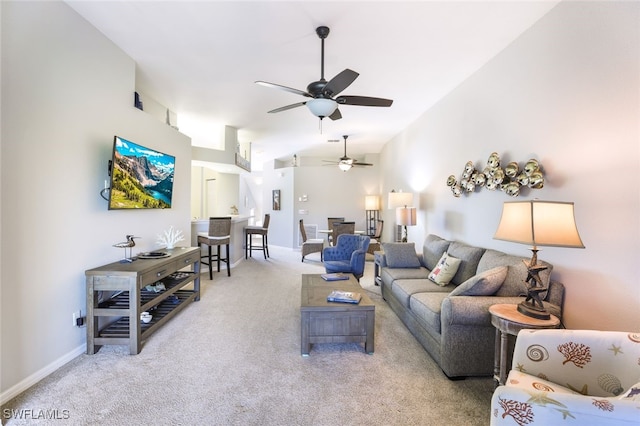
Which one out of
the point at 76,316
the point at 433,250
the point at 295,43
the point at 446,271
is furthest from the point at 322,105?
the point at 76,316

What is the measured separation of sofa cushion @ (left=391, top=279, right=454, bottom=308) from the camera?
2.88 metres

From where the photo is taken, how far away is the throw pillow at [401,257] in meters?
3.89

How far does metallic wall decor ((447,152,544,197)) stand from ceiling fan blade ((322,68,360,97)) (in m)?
1.80

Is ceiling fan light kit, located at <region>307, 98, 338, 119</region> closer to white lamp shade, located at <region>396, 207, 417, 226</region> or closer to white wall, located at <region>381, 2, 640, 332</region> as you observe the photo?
white wall, located at <region>381, 2, 640, 332</region>

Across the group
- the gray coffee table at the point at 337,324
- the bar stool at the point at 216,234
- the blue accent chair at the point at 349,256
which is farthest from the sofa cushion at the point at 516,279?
the bar stool at the point at 216,234

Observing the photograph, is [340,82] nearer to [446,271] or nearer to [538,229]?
[538,229]

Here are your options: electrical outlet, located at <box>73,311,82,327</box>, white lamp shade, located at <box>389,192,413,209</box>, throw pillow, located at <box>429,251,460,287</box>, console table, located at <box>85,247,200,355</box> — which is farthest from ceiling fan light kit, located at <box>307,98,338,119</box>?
electrical outlet, located at <box>73,311,82,327</box>

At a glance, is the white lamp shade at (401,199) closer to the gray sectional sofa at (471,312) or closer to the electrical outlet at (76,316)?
the gray sectional sofa at (471,312)

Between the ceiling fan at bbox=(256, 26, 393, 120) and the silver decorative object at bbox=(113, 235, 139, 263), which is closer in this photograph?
the ceiling fan at bbox=(256, 26, 393, 120)

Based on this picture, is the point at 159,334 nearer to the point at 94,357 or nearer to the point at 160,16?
the point at 94,357

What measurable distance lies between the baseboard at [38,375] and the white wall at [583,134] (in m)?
4.20

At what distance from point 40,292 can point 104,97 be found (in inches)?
74.7

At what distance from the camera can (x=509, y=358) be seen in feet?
6.77

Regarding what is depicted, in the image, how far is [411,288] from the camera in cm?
297
